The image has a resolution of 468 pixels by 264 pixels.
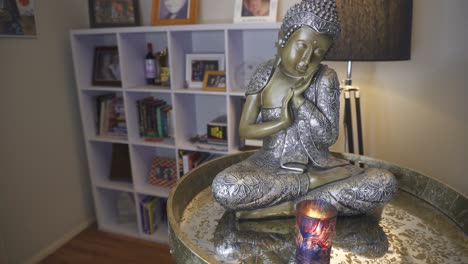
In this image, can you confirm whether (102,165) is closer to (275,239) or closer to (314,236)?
(275,239)

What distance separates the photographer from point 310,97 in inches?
35.2

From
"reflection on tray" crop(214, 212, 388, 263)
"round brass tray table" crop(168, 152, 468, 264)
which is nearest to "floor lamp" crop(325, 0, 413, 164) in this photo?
"round brass tray table" crop(168, 152, 468, 264)

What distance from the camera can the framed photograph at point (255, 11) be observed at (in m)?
1.64

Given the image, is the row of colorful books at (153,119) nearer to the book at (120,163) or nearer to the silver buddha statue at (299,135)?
the book at (120,163)

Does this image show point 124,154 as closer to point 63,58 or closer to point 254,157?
point 63,58

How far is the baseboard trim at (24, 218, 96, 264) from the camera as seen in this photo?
1.90 m

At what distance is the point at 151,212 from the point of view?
209 centimetres

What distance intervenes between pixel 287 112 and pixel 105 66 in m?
1.56

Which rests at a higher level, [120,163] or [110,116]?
[110,116]

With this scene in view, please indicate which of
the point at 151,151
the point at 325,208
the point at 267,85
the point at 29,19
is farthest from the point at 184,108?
the point at 325,208

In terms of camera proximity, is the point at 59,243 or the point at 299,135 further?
the point at 59,243

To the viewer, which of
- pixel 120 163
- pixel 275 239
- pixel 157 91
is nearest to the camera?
pixel 275 239

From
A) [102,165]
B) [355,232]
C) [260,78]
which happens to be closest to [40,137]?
[102,165]

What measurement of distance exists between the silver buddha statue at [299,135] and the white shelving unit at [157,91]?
0.69 meters
